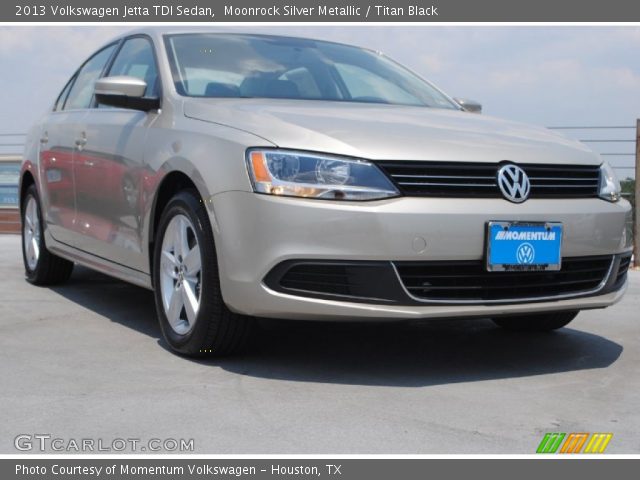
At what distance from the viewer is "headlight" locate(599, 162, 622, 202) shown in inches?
173

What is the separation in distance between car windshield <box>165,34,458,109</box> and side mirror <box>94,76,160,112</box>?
0.17 m

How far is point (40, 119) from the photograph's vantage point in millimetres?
Answer: 6766

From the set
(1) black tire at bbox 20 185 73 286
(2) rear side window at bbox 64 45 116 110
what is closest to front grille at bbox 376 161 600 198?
(2) rear side window at bbox 64 45 116 110

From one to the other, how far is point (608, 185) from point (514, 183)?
2.11ft

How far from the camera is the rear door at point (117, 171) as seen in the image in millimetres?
4832

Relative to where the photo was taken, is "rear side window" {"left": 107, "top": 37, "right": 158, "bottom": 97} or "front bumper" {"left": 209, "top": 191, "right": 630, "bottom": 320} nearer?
"front bumper" {"left": 209, "top": 191, "right": 630, "bottom": 320}

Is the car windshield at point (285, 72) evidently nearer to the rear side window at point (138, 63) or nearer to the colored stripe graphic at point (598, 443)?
the rear side window at point (138, 63)

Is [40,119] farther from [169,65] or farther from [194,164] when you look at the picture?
[194,164]

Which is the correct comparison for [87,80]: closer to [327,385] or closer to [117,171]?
[117,171]

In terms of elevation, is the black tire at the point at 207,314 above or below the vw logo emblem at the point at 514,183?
below

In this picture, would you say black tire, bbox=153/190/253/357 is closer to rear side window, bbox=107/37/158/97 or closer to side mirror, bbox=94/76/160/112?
side mirror, bbox=94/76/160/112

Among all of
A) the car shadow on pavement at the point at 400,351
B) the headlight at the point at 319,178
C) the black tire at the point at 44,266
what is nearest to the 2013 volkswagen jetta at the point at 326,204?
the headlight at the point at 319,178

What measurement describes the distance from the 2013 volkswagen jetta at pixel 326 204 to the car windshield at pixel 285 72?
0.05ft
